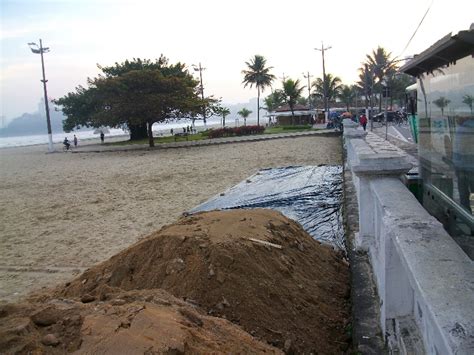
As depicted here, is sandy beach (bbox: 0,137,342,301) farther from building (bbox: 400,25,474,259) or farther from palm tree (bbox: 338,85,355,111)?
palm tree (bbox: 338,85,355,111)

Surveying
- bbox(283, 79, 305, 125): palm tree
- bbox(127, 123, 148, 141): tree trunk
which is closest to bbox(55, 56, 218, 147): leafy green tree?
bbox(127, 123, 148, 141): tree trunk

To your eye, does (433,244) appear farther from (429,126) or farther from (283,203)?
(283,203)

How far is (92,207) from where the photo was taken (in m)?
11.5

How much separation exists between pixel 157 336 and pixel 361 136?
8.05 metres

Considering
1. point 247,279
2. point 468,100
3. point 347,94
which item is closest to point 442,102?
point 468,100

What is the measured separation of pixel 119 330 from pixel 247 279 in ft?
4.84

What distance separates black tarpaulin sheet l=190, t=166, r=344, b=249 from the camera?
638cm

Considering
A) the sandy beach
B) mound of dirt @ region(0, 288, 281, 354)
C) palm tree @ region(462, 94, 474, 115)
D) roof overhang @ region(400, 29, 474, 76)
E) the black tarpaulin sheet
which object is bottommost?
the sandy beach

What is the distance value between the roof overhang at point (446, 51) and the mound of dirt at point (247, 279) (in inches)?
86.7

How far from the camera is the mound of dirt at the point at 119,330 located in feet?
6.86

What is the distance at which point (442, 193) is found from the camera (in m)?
4.07

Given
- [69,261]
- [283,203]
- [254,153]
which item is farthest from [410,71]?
[254,153]

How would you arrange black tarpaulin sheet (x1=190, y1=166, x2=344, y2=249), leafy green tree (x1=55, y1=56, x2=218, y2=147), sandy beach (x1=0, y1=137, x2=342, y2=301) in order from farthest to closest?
1. leafy green tree (x1=55, y1=56, x2=218, y2=147)
2. sandy beach (x1=0, y1=137, x2=342, y2=301)
3. black tarpaulin sheet (x1=190, y1=166, x2=344, y2=249)

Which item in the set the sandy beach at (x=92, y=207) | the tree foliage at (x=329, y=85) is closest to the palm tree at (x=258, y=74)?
the tree foliage at (x=329, y=85)
